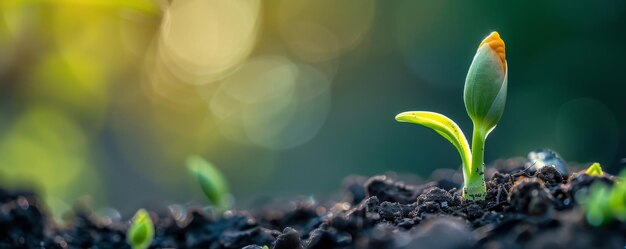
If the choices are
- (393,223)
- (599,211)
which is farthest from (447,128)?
(599,211)

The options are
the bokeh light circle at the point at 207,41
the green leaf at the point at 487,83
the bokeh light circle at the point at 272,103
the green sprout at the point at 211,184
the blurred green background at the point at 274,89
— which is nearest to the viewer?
the green leaf at the point at 487,83

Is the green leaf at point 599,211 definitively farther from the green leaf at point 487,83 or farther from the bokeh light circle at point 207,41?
the bokeh light circle at point 207,41

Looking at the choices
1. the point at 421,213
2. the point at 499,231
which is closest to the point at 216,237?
the point at 421,213

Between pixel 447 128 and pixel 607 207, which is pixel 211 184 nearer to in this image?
pixel 447 128

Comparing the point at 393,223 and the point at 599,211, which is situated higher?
the point at 393,223

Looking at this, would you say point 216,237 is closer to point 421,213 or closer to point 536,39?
point 421,213

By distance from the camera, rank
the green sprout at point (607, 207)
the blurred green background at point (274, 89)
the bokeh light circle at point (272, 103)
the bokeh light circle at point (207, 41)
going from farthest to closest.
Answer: the bokeh light circle at point (207, 41) < the bokeh light circle at point (272, 103) < the blurred green background at point (274, 89) < the green sprout at point (607, 207)

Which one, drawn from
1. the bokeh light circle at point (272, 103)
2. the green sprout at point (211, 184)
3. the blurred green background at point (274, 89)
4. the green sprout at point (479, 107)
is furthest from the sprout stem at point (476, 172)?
the bokeh light circle at point (272, 103)
